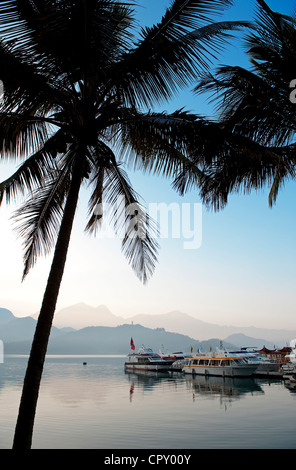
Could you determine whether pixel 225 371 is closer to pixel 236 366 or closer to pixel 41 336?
pixel 236 366

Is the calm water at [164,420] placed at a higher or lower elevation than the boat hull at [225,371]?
higher

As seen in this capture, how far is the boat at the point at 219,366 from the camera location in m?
46.8

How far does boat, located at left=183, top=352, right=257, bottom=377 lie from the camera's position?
1844 inches

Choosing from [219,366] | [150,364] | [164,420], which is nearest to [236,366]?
[219,366]

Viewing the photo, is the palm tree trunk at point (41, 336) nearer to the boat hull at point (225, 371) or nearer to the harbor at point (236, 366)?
the harbor at point (236, 366)

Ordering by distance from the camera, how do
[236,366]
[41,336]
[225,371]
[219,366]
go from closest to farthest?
[41,336]
[236,366]
[225,371]
[219,366]

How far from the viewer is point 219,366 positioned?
49.3m

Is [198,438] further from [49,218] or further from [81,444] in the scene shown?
[49,218]

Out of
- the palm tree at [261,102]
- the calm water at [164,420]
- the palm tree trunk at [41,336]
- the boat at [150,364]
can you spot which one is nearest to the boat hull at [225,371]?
the calm water at [164,420]

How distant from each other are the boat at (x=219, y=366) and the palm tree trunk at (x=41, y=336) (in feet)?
152

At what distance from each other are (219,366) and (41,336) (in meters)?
48.7

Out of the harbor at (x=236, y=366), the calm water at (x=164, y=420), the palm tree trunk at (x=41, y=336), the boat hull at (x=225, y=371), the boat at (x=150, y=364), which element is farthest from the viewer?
the boat at (x=150, y=364)

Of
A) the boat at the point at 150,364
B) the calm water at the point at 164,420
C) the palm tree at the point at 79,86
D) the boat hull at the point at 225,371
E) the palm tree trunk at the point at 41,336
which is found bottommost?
the boat at the point at 150,364

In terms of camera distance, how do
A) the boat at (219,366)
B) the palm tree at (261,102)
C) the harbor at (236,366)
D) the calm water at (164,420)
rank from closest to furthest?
the palm tree at (261,102) < the calm water at (164,420) < the harbor at (236,366) < the boat at (219,366)
